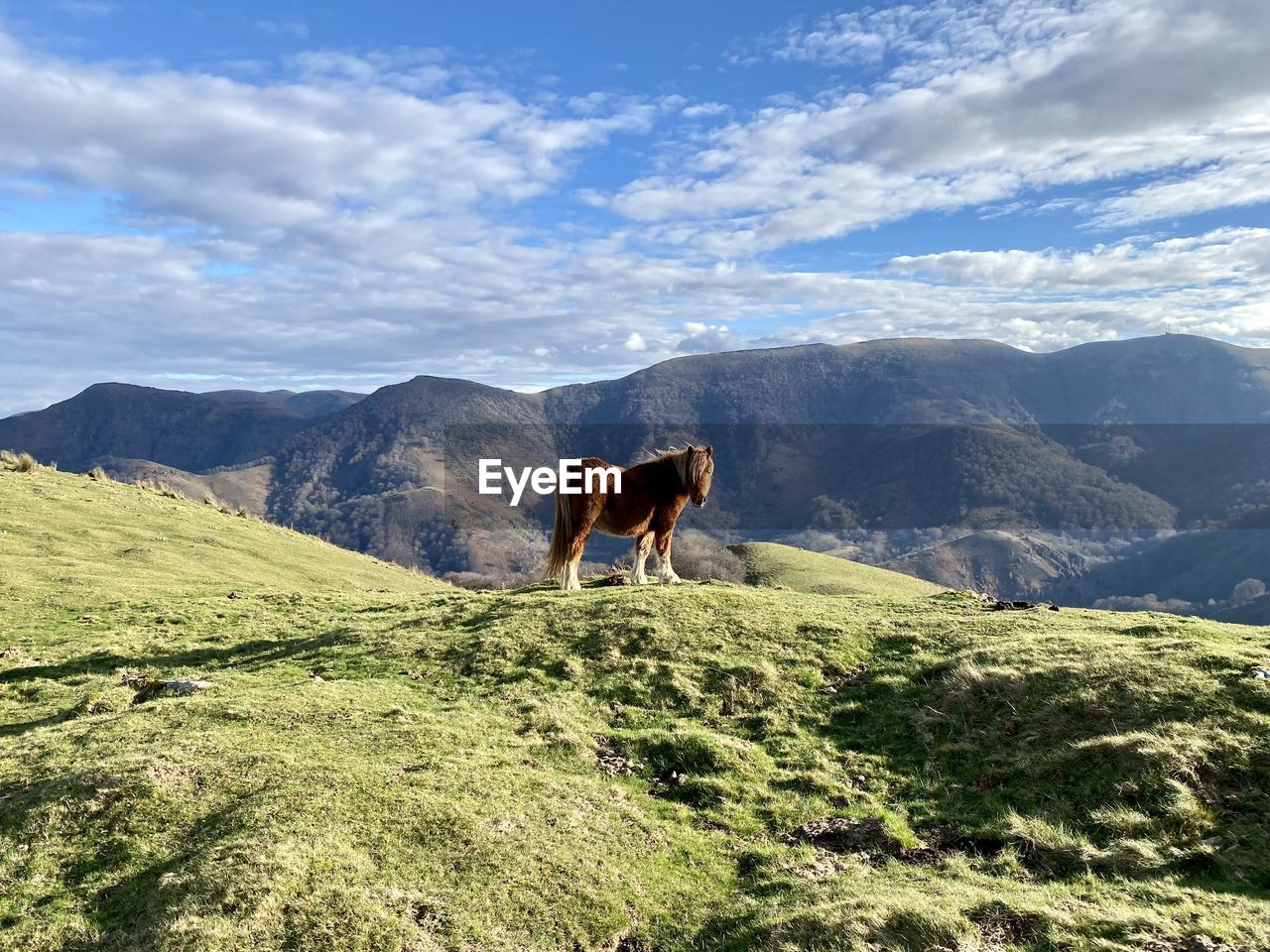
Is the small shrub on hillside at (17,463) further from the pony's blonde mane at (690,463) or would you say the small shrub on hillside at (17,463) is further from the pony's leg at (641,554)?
the pony's blonde mane at (690,463)

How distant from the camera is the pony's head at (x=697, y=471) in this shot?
18797 mm

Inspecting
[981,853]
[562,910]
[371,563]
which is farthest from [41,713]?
[371,563]

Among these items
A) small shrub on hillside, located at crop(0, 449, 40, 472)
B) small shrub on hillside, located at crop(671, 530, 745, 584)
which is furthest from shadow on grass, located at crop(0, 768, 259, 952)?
small shrub on hillside, located at crop(671, 530, 745, 584)

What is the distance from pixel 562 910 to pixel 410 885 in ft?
4.83

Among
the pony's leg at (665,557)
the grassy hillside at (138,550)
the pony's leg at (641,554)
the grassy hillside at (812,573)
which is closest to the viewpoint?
the pony's leg at (641,554)

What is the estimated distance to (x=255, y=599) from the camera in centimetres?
2050

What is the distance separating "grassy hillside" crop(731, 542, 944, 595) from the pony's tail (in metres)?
34.5

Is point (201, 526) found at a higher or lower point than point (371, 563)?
higher

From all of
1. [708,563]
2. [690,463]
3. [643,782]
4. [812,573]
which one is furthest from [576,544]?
[812,573]

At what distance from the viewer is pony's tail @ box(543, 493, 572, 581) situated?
1822 cm

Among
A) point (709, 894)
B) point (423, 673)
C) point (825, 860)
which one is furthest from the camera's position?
point (423, 673)

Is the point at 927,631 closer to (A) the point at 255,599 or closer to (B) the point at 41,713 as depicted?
(B) the point at 41,713

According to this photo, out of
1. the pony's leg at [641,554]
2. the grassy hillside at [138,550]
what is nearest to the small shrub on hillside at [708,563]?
the grassy hillside at [138,550]

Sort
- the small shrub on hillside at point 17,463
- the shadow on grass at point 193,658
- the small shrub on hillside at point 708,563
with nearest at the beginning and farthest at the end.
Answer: the shadow on grass at point 193,658 < the small shrub on hillside at point 17,463 < the small shrub on hillside at point 708,563
